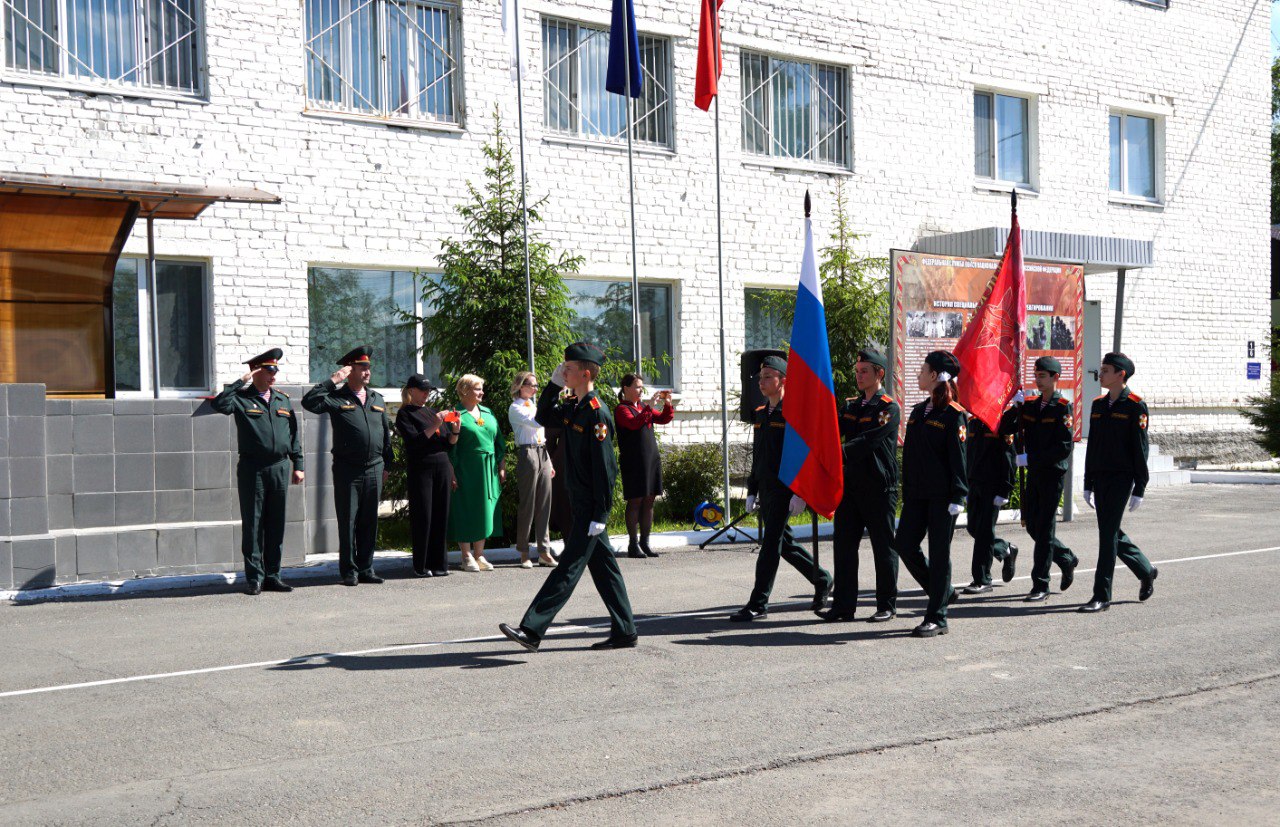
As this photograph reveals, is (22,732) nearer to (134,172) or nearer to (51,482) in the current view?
(51,482)

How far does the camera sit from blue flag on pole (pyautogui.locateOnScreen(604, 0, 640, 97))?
52.2ft

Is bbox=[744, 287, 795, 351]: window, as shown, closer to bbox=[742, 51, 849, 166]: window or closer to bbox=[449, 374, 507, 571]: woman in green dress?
bbox=[742, 51, 849, 166]: window

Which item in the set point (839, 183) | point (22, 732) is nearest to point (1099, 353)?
point (839, 183)

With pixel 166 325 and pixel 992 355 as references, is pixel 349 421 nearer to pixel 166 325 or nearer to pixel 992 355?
pixel 166 325

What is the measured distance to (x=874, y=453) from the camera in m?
9.45

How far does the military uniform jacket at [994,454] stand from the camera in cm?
1046

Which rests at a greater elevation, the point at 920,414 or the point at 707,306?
the point at 707,306

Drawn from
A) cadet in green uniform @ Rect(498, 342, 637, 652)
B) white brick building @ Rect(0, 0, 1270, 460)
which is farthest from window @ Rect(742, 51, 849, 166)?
cadet in green uniform @ Rect(498, 342, 637, 652)

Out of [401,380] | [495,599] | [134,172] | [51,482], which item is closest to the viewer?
[495,599]

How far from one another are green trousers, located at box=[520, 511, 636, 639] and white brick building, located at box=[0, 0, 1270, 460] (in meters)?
6.35

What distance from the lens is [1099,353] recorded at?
24.0m

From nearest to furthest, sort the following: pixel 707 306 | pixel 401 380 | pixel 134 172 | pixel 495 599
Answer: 1. pixel 495 599
2. pixel 134 172
3. pixel 401 380
4. pixel 707 306

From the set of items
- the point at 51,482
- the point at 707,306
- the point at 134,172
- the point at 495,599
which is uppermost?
the point at 134,172

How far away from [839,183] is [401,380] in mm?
7877
